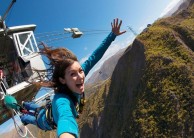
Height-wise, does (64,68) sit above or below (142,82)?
above

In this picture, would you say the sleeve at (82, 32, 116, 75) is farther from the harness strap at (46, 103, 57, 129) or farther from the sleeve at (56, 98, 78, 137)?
the sleeve at (56, 98, 78, 137)

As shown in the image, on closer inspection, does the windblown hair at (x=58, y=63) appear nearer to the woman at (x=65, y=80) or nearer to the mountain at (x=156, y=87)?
the woman at (x=65, y=80)

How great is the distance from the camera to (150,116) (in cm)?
4362

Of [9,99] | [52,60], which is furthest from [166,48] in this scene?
[52,60]

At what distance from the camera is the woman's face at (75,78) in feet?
14.7

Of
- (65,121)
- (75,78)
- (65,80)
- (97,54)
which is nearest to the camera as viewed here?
(65,121)

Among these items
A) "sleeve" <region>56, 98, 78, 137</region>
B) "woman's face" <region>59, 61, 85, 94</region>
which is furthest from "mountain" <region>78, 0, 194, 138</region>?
"sleeve" <region>56, 98, 78, 137</region>

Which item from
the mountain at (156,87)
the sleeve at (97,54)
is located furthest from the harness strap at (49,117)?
the mountain at (156,87)

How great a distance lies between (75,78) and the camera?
→ 14.7ft

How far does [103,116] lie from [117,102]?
18.2 ft

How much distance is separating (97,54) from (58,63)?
4.91ft

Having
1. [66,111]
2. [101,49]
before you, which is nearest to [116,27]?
[101,49]

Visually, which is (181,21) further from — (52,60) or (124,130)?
(52,60)

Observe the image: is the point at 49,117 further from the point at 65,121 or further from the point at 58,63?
the point at 65,121
